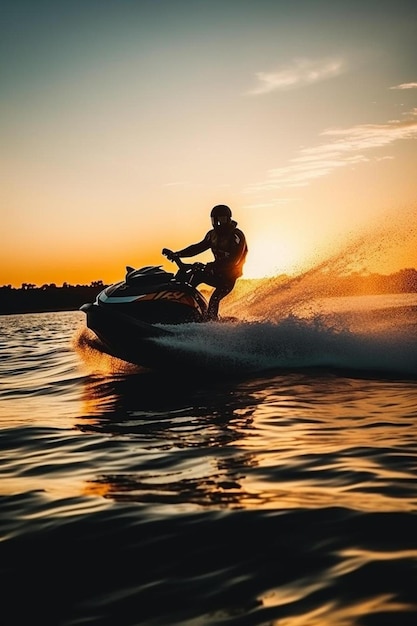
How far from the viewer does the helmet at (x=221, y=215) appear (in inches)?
402

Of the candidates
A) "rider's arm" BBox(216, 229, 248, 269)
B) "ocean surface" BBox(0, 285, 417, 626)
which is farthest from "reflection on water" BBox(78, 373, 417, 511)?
"rider's arm" BBox(216, 229, 248, 269)

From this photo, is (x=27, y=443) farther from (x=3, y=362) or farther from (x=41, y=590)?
(x=3, y=362)

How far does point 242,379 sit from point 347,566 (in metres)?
6.63

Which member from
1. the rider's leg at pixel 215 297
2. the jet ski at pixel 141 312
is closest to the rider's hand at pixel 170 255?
the jet ski at pixel 141 312

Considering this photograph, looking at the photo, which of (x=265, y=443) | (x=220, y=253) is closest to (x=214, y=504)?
(x=265, y=443)

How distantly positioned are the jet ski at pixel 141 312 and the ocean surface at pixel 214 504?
0.82 m

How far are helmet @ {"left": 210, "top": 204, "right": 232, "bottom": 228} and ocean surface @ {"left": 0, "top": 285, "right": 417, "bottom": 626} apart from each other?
2.54m

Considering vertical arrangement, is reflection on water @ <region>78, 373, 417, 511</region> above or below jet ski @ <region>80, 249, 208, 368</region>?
below

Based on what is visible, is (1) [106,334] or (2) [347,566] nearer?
(2) [347,566]

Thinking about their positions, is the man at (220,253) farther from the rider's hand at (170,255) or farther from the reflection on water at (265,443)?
the reflection on water at (265,443)

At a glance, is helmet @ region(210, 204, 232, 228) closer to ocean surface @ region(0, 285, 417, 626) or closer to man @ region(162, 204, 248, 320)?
man @ region(162, 204, 248, 320)

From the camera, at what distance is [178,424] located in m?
6.43

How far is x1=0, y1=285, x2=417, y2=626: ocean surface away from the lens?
264cm

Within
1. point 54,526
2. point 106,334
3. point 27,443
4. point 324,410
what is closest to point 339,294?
point 106,334
